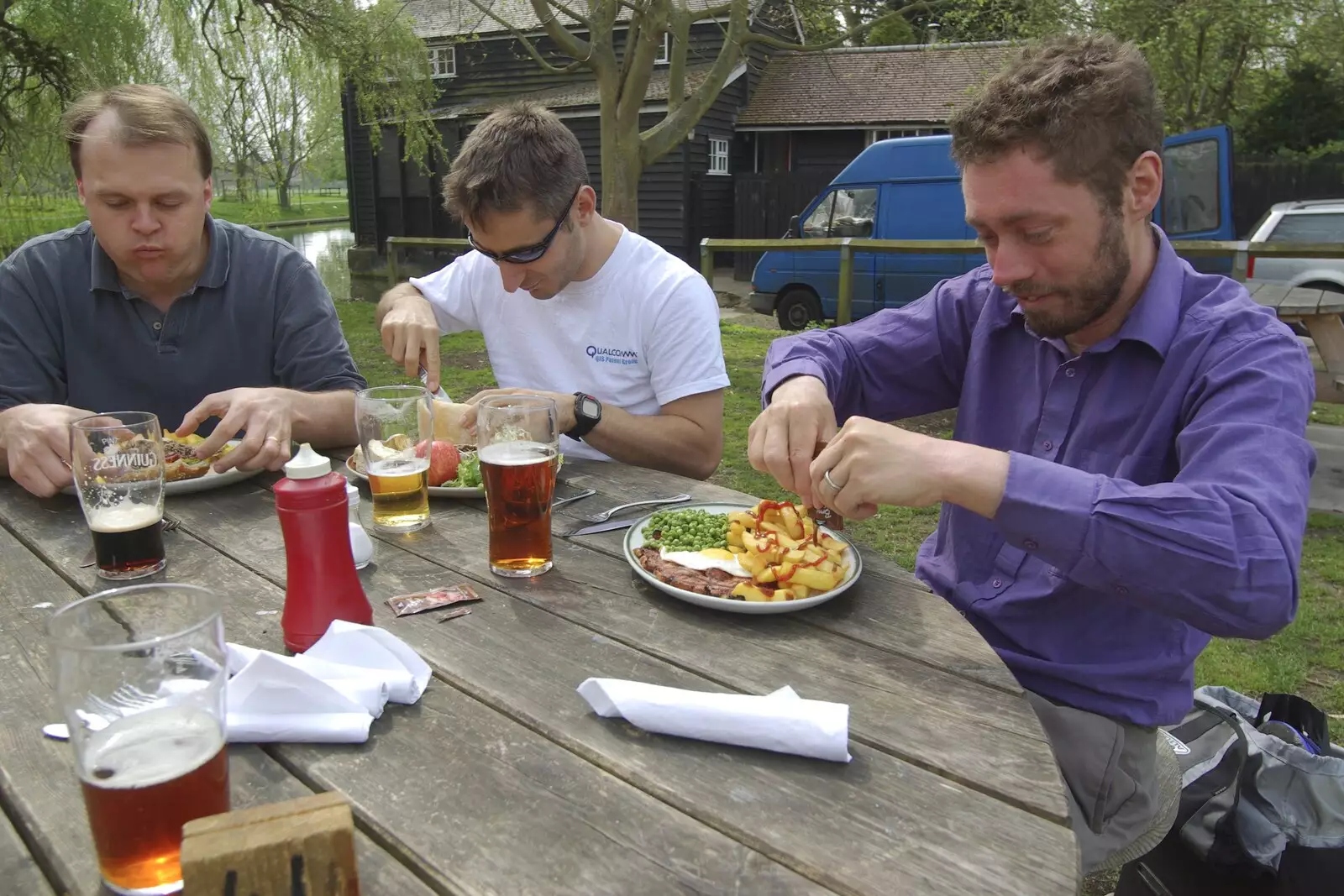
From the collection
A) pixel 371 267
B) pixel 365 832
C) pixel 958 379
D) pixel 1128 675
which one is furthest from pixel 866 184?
pixel 371 267

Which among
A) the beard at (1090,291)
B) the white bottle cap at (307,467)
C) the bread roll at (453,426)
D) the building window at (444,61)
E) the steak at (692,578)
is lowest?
the steak at (692,578)

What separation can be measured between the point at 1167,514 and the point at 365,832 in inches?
44.5

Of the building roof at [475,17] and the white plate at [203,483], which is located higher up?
the building roof at [475,17]

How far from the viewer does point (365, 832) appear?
964 millimetres

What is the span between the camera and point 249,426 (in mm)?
2059

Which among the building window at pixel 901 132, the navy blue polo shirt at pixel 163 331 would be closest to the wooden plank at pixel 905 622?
the navy blue polo shirt at pixel 163 331

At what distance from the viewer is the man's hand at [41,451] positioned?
1.95m

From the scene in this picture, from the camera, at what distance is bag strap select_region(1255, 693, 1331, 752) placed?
2.02 metres

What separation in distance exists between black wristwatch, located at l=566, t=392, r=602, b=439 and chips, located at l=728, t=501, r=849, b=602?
2.25ft

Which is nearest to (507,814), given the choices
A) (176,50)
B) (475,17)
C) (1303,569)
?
(1303,569)

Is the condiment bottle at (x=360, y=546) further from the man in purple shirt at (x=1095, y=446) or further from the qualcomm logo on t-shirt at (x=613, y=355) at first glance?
the qualcomm logo on t-shirt at (x=613, y=355)

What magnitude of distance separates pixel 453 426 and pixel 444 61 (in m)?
19.5

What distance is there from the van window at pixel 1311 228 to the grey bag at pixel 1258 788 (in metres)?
9.70

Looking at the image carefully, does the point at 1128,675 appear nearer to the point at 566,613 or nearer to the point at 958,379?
the point at 958,379
